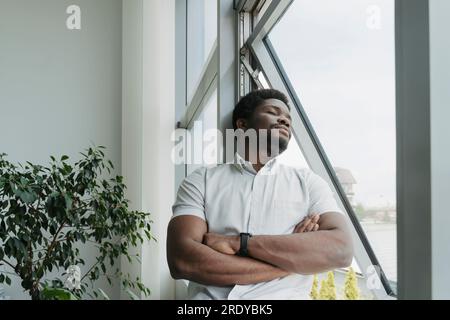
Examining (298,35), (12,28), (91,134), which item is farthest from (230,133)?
(12,28)

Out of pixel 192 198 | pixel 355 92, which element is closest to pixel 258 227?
pixel 192 198

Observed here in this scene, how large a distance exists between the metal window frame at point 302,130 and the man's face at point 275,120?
0.58 ft

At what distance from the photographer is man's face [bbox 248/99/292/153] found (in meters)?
1.04

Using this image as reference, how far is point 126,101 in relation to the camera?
6.23 feet

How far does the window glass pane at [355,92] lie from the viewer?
82cm

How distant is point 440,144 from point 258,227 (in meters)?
0.55

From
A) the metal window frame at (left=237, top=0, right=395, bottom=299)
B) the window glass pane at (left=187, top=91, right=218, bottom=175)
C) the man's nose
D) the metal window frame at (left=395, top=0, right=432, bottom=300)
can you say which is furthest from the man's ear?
the window glass pane at (left=187, top=91, right=218, bottom=175)

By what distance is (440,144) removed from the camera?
18.3 inches

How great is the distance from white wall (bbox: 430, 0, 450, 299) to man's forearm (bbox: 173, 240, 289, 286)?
1.41ft

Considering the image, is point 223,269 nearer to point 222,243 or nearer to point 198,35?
point 222,243

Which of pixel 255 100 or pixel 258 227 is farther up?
pixel 255 100

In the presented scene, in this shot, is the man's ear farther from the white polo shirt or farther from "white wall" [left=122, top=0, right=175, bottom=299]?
"white wall" [left=122, top=0, right=175, bottom=299]

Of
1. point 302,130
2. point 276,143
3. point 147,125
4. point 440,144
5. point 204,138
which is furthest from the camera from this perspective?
point 204,138

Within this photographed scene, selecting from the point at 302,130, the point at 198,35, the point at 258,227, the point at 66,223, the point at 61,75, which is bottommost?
the point at 66,223
